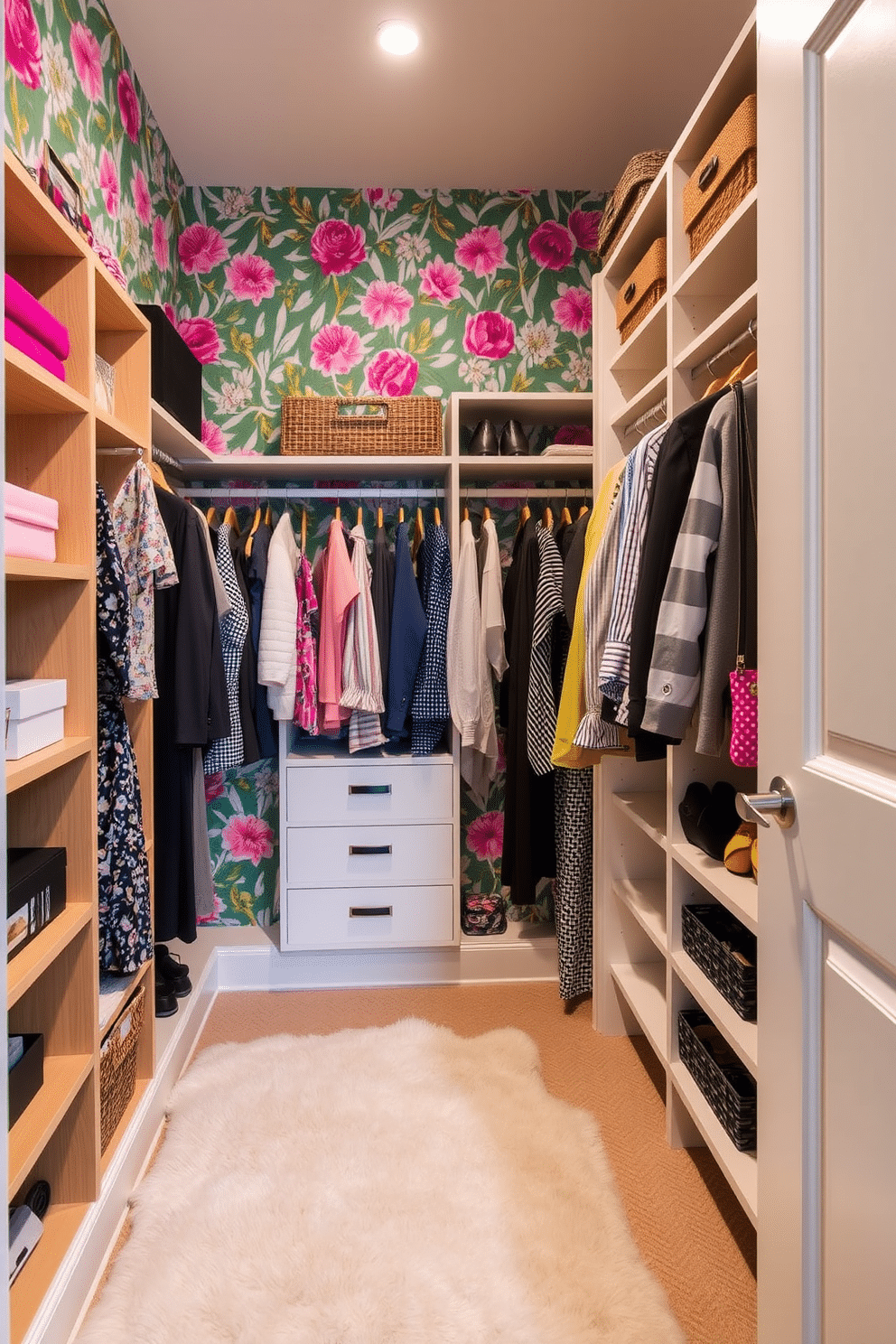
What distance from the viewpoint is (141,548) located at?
5.75ft

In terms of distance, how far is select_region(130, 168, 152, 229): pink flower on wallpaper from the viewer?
229cm

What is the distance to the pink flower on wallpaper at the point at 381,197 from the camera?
2838 millimetres

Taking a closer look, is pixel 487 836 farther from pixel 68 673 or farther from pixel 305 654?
pixel 68 673

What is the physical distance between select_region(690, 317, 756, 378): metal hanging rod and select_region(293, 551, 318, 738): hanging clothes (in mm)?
1362

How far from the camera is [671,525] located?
142 centimetres

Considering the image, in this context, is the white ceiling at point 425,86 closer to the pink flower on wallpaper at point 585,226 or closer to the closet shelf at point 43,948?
the pink flower on wallpaper at point 585,226

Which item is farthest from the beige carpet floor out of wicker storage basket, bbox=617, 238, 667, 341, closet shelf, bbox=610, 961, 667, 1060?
wicker storage basket, bbox=617, 238, 667, 341

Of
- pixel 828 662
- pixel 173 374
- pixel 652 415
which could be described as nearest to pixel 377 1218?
pixel 828 662

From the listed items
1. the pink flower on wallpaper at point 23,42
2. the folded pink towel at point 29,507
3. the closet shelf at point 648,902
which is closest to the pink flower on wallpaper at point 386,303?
the pink flower on wallpaper at point 23,42

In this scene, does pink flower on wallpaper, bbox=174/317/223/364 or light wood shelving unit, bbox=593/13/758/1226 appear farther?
pink flower on wallpaper, bbox=174/317/223/364

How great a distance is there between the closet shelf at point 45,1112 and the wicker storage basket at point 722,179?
2.01m

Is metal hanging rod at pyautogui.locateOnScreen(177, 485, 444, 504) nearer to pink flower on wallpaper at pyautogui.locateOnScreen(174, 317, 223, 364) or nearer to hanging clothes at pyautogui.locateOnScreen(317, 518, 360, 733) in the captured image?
hanging clothes at pyautogui.locateOnScreen(317, 518, 360, 733)

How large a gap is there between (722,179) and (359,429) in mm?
1389

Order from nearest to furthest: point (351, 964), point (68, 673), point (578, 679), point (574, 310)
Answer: point (68, 673) < point (578, 679) < point (351, 964) < point (574, 310)
